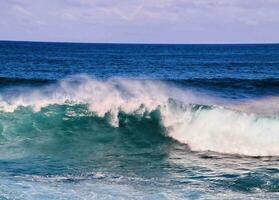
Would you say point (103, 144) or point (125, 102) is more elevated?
point (125, 102)

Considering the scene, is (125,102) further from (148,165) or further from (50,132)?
(148,165)

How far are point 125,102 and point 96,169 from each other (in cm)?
549

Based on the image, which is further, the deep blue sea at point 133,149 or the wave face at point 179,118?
the wave face at point 179,118

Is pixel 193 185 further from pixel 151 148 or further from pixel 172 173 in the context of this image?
pixel 151 148

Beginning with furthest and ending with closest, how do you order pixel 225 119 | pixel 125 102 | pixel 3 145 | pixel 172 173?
1. pixel 125 102
2. pixel 225 119
3. pixel 3 145
4. pixel 172 173

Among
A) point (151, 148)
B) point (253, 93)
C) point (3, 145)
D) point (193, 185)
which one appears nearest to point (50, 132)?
point (3, 145)

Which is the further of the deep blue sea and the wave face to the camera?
the wave face

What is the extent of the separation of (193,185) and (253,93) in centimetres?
2422

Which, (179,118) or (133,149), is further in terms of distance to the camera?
(179,118)

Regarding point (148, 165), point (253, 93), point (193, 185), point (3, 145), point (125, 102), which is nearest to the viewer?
point (193, 185)

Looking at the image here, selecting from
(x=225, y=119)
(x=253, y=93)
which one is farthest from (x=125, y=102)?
(x=253, y=93)

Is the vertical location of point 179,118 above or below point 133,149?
above

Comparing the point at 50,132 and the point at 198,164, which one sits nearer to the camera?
the point at 198,164

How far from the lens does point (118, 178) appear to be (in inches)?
428
